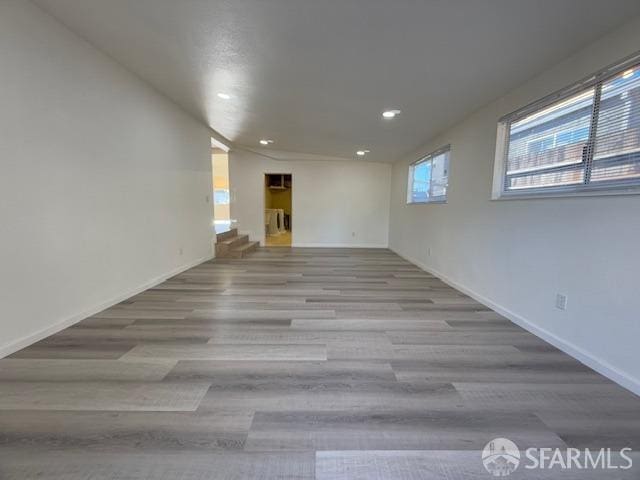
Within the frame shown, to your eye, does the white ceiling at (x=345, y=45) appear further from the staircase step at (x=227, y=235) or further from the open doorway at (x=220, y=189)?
the open doorway at (x=220, y=189)

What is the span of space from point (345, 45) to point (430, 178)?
3.48 m

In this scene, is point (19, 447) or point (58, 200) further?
point (58, 200)

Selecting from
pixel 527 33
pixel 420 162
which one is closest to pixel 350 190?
pixel 420 162

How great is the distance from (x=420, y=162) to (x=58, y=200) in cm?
534

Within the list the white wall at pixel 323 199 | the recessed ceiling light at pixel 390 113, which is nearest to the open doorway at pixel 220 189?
the white wall at pixel 323 199

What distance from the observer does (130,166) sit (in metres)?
3.17

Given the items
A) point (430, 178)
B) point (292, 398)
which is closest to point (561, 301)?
point (292, 398)

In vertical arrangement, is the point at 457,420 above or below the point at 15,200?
below

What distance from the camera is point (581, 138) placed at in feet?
6.92

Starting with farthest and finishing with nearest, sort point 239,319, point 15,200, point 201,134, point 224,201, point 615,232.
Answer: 1. point 224,201
2. point 201,134
3. point 239,319
4. point 15,200
5. point 615,232

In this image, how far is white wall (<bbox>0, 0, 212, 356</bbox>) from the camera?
195 cm

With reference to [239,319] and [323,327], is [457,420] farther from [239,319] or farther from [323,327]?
[239,319]

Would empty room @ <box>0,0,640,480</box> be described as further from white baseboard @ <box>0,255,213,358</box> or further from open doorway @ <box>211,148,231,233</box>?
open doorway @ <box>211,148,231,233</box>

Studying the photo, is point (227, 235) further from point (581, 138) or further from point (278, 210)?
point (581, 138)
